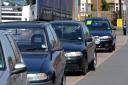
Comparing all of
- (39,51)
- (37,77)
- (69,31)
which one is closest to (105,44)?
(69,31)

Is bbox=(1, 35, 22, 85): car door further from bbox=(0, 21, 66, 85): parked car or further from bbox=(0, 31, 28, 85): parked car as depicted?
bbox=(0, 21, 66, 85): parked car

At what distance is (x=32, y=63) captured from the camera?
9500mm

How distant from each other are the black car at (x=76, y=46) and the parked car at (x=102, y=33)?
8196mm

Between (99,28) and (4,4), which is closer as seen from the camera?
(4,4)

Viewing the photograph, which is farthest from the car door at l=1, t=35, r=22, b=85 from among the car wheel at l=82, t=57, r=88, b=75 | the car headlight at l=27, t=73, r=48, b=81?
the car wheel at l=82, t=57, r=88, b=75

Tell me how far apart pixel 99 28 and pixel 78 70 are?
11835 mm

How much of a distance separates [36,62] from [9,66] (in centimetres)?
275

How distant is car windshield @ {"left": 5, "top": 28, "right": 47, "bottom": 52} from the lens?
34.8 ft

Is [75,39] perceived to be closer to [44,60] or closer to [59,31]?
[59,31]

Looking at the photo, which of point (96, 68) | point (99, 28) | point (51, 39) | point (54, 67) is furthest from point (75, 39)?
point (99, 28)

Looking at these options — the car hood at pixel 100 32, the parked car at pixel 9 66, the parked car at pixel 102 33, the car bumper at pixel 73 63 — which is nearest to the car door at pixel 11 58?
the parked car at pixel 9 66

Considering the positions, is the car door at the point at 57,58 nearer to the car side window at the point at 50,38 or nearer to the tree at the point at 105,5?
the car side window at the point at 50,38

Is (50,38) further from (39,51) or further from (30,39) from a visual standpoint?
(39,51)

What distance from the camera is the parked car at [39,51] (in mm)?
9208
